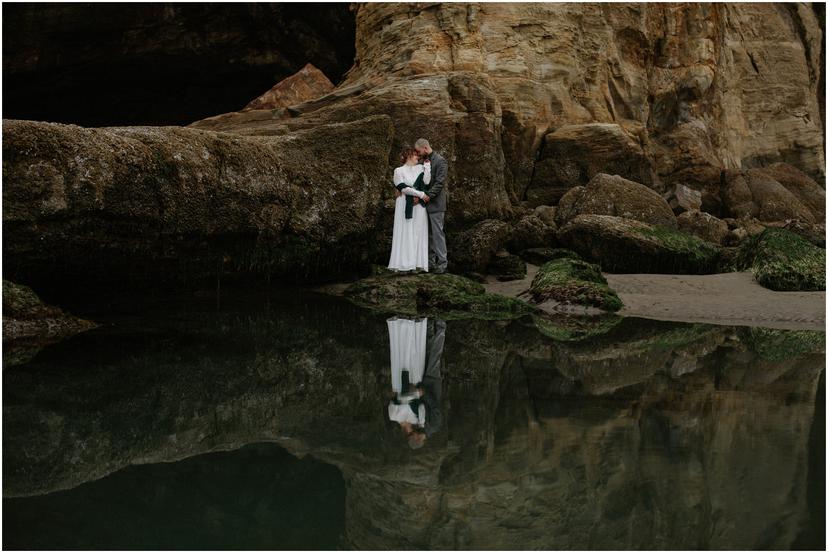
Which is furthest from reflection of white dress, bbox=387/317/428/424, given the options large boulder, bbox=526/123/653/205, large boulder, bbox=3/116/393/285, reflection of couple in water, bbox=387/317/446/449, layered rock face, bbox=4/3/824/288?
large boulder, bbox=526/123/653/205

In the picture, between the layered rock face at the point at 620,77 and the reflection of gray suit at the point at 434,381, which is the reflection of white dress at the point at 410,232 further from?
the reflection of gray suit at the point at 434,381

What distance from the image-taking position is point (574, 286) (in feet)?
30.4

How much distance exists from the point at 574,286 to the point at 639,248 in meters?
2.83

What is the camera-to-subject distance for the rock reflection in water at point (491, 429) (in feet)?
8.57

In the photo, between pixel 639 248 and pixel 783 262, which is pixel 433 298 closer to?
pixel 639 248

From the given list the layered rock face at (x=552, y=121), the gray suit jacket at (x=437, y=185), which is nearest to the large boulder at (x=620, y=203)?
the layered rock face at (x=552, y=121)

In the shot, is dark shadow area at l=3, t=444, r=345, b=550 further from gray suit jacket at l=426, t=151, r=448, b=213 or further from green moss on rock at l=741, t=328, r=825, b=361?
Answer: gray suit jacket at l=426, t=151, r=448, b=213

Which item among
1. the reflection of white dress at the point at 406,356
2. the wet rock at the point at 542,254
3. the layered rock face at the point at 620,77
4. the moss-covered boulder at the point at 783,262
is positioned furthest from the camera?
the layered rock face at the point at 620,77

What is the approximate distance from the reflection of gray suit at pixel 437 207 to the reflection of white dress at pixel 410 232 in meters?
0.14

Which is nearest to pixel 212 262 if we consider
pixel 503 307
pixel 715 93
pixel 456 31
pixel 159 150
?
pixel 159 150

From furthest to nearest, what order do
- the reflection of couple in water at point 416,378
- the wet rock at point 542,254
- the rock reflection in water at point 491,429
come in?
the wet rock at point 542,254 → the reflection of couple in water at point 416,378 → the rock reflection in water at point 491,429

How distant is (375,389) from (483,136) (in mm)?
9335

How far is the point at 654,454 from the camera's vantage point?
3.16 m

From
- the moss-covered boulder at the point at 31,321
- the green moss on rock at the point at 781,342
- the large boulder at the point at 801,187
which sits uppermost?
the large boulder at the point at 801,187
